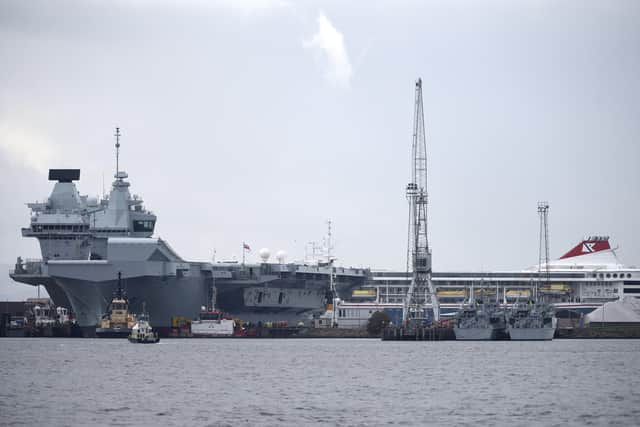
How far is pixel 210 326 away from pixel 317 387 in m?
54.3

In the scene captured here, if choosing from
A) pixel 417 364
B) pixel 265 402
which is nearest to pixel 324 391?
pixel 265 402

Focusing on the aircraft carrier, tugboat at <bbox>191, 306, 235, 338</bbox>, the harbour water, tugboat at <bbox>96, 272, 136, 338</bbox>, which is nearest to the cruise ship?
the aircraft carrier

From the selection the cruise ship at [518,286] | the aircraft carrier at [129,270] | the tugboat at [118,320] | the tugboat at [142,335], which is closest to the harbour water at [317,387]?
the tugboat at [142,335]

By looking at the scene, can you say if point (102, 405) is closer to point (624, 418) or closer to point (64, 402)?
point (64, 402)

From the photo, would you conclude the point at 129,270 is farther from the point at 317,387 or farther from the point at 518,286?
the point at 518,286

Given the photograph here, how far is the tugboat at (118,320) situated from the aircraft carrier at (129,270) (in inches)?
56.6

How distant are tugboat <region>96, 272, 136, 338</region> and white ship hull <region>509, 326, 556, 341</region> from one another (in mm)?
30859

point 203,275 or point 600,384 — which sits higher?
point 203,275

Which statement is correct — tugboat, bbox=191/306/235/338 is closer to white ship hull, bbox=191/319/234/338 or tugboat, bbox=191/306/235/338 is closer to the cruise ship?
white ship hull, bbox=191/319/234/338

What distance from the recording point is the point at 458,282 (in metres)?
154

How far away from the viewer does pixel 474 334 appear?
109438 millimetres

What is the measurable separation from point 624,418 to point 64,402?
64.7 feet

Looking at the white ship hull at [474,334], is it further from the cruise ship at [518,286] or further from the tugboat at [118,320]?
the cruise ship at [518,286]

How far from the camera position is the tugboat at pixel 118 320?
99.9 m
